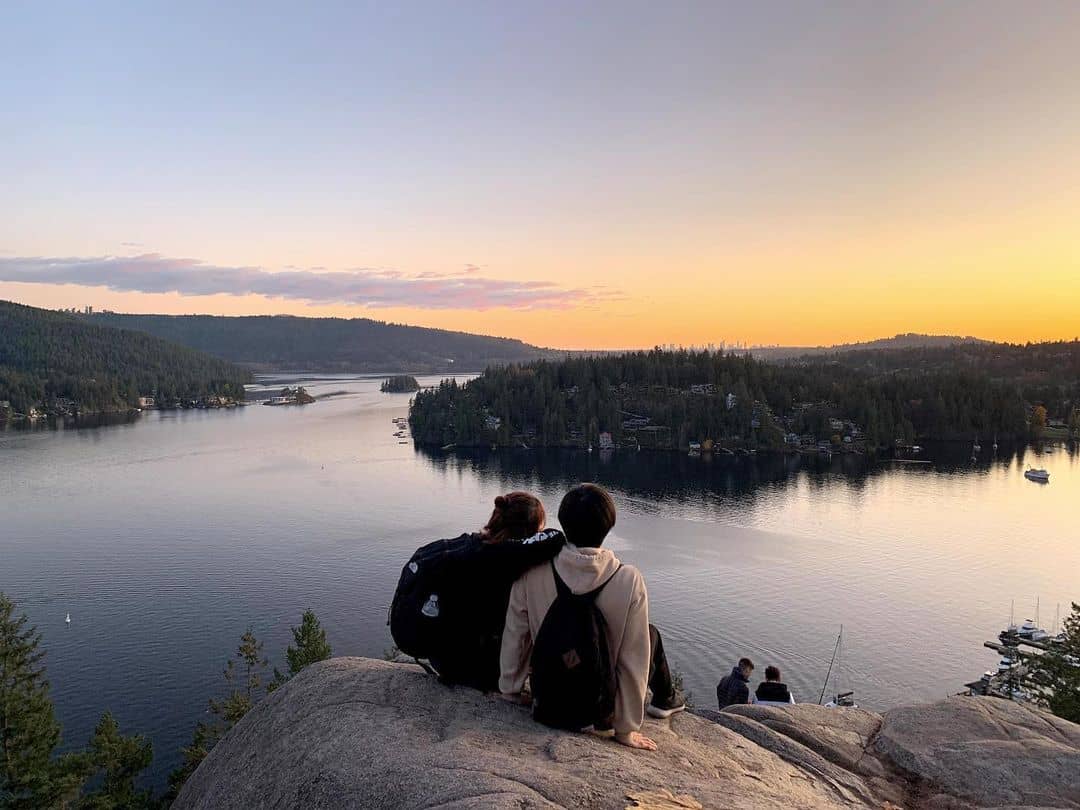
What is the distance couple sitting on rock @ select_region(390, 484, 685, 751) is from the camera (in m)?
5.32

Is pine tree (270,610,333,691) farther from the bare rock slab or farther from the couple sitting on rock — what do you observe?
the couple sitting on rock

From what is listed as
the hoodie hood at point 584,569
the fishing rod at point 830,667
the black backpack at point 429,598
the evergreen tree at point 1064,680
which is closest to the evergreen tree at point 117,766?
the black backpack at point 429,598

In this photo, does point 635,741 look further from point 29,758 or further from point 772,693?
point 29,758

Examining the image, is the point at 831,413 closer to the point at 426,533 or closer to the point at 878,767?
the point at 426,533

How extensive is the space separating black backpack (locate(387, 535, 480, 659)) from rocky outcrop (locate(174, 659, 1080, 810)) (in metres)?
0.52

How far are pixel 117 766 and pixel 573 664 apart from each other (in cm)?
2317

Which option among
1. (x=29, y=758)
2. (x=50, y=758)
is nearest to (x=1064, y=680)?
(x=29, y=758)

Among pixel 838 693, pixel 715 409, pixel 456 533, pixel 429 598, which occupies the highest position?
pixel 429 598

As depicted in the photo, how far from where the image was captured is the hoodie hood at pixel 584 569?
17.4ft

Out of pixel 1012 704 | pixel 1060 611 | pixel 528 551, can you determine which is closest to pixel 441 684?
pixel 528 551

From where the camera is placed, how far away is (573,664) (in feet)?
17.4

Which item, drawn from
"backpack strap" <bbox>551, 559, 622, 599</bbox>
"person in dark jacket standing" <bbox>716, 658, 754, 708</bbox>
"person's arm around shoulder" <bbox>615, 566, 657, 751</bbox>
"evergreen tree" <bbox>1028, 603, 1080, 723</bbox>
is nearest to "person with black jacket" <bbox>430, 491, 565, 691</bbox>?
"backpack strap" <bbox>551, 559, 622, 599</bbox>

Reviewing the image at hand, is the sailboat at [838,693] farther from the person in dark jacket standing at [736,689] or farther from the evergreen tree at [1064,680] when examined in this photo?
the person in dark jacket standing at [736,689]

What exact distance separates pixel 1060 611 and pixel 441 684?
2125 inches
